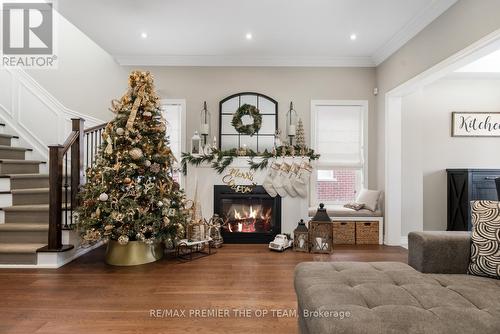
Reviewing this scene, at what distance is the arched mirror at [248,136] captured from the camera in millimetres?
4672

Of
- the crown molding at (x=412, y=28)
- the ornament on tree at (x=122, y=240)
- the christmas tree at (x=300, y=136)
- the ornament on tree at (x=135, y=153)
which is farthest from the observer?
the christmas tree at (x=300, y=136)

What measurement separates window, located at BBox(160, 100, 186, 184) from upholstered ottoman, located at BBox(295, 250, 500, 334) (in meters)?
3.46

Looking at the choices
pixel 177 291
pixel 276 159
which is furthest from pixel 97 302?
pixel 276 159

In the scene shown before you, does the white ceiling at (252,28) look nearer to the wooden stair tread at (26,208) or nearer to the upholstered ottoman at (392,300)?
the wooden stair tread at (26,208)

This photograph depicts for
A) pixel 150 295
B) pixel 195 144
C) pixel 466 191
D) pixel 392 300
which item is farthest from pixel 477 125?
pixel 150 295

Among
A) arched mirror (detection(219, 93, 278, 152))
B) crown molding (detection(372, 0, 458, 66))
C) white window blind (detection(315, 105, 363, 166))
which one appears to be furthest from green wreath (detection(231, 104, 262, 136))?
crown molding (detection(372, 0, 458, 66))

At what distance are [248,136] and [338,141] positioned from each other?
1487 millimetres

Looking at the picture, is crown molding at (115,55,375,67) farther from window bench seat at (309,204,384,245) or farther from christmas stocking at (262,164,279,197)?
window bench seat at (309,204,384,245)

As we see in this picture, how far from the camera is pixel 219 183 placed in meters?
4.27

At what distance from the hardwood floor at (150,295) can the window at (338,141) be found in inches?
55.5

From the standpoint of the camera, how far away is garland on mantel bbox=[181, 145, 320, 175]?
4.20 m

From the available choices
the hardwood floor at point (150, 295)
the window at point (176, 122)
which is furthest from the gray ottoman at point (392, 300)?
the window at point (176, 122)

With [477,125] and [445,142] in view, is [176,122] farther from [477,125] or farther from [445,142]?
[477,125]

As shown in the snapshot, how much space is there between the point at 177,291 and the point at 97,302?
0.63 m
